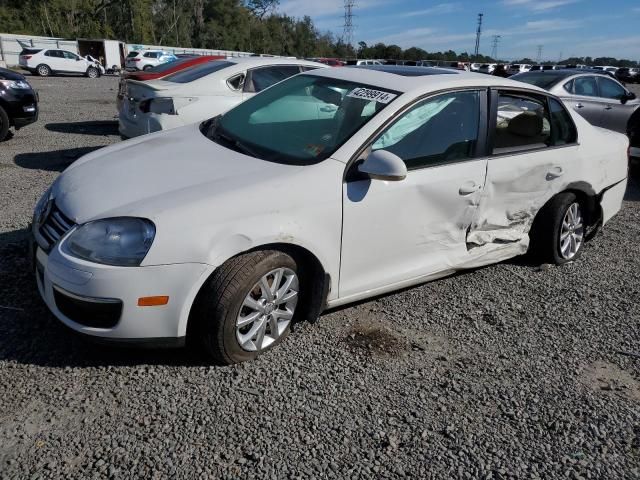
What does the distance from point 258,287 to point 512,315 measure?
75.6 inches

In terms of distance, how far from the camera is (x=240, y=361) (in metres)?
2.89

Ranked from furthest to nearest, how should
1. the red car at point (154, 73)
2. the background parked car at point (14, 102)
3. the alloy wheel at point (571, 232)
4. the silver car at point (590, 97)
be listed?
the silver car at point (590, 97)
the background parked car at point (14, 102)
the red car at point (154, 73)
the alloy wheel at point (571, 232)

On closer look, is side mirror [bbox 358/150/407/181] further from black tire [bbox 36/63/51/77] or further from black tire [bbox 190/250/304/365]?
black tire [bbox 36/63/51/77]

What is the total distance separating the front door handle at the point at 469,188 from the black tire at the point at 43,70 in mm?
32773

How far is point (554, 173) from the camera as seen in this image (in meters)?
4.07

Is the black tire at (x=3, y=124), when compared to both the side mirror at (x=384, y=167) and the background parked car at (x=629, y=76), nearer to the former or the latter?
the side mirror at (x=384, y=167)

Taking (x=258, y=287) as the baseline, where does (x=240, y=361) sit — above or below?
below

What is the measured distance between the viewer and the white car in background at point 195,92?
670cm

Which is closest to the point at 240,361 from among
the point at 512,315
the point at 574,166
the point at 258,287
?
the point at 258,287

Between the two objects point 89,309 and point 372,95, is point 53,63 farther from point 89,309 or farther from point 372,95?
point 89,309

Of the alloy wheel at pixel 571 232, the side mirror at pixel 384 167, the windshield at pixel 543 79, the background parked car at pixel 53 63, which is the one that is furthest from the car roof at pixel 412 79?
the background parked car at pixel 53 63

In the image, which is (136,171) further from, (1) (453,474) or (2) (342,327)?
(1) (453,474)

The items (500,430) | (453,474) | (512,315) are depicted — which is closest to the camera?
(453,474)

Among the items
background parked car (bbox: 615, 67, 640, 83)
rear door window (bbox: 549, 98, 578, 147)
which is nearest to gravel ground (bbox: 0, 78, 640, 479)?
rear door window (bbox: 549, 98, 578, 147)
